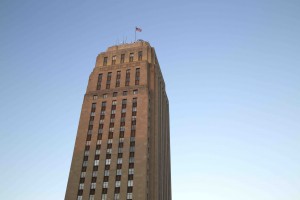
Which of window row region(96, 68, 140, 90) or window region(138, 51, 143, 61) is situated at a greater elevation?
window region(138, 51, 143, 61)

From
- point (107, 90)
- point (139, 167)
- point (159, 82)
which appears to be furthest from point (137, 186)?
point (159, 82)

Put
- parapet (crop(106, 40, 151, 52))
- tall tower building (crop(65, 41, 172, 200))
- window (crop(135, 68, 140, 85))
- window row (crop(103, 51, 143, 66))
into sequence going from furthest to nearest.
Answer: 1. parapet (crop(106, 40, 151, 52))
2. window row (crop(103, 51, 143, 66))
3. window (crop(135, 68, 140, 85))
4. tall tower building (crop(65, 41, 172, 200))

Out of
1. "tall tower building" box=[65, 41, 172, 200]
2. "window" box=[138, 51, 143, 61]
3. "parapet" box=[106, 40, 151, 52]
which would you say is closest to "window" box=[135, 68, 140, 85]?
"tall tower building" box=[65, 41, 172, 200]

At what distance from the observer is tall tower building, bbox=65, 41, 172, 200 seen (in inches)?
2862

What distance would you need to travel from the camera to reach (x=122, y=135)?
80500mm

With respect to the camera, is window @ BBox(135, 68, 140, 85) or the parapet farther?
the parapet

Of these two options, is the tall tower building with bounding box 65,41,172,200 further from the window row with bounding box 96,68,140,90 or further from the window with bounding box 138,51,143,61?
the window with bounding box 138,51,143,61

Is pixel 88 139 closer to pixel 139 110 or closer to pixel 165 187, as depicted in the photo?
pixel 139 110

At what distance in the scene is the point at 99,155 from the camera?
78312mm

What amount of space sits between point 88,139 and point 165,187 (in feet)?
88.8

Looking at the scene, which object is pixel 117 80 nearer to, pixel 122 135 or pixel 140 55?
pixel 140 55

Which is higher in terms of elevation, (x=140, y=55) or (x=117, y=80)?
(x=140, y=55)

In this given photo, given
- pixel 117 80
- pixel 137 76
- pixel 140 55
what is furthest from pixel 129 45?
pixel 117 80

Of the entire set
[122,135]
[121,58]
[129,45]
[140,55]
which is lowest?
[122,135]
